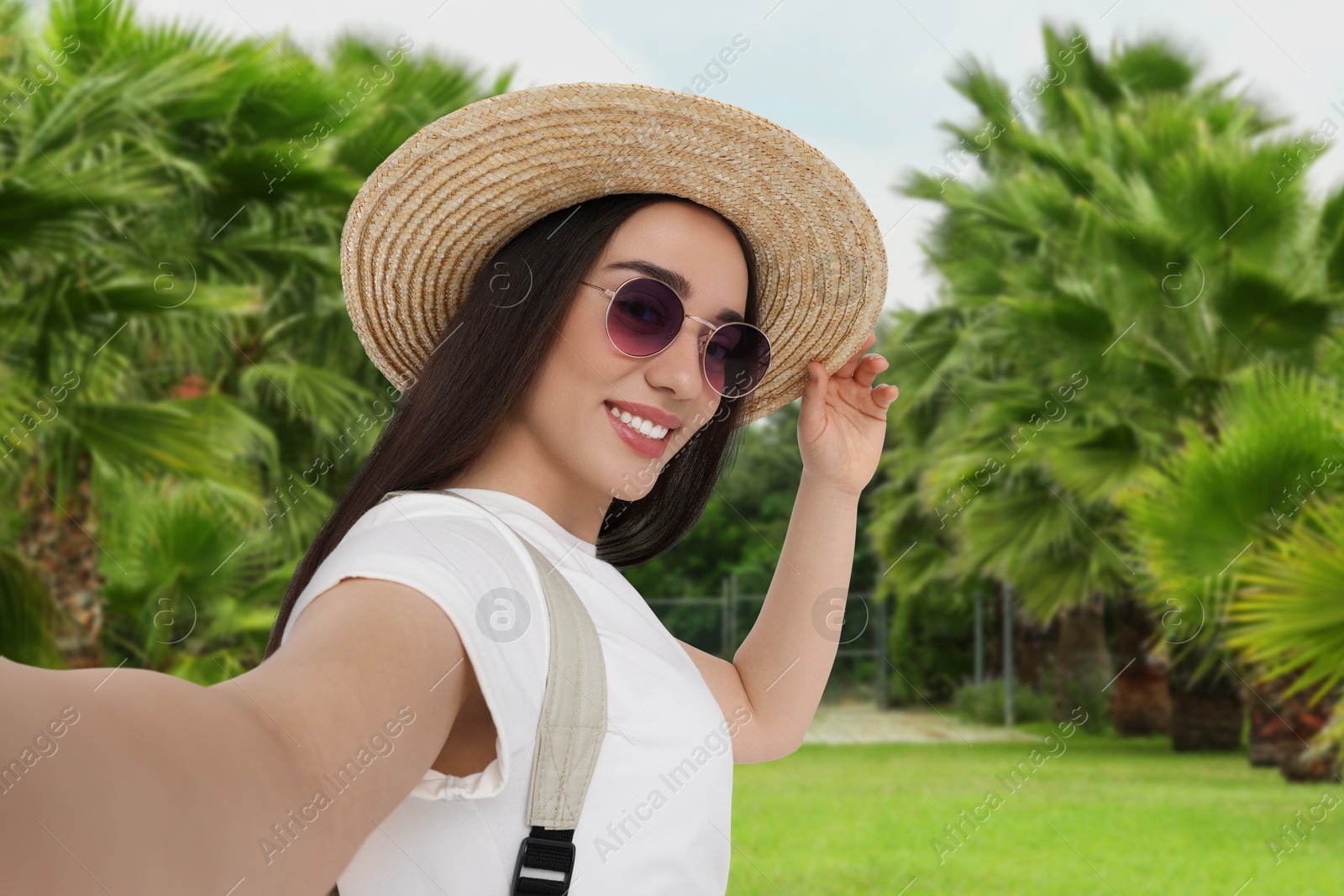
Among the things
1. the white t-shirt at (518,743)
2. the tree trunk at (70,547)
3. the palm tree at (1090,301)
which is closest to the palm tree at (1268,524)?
the palm tree at (1090,301)

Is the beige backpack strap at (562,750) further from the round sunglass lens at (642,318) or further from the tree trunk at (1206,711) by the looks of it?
the tree trunk at (1206,711)

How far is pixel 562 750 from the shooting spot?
0.82 meters

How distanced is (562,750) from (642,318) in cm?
50

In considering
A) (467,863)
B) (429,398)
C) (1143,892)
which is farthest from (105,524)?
(1143,892)

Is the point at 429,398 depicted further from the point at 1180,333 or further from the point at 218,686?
the point at 1180,333

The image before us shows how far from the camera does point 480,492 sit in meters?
1.08

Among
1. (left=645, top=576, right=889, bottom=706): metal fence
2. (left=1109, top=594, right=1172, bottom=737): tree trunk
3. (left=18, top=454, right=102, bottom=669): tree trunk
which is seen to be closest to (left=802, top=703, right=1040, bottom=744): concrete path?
(left=1109, top=594, right=1172, bottom=737): tree trunk

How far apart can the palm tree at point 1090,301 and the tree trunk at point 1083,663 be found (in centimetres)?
95

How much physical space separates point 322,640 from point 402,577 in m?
0.09

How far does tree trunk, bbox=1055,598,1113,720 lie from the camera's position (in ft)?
44.3

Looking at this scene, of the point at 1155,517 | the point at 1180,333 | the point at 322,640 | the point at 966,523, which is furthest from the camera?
the point at 966,523

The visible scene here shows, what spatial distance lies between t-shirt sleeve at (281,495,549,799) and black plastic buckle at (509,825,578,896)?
0.19ft

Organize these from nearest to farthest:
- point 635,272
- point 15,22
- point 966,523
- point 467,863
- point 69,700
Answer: point 69,700 < point 467,863 < point 635,272 < point 15,22 < point 966,523

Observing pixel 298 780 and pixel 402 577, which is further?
pixel 402 577
